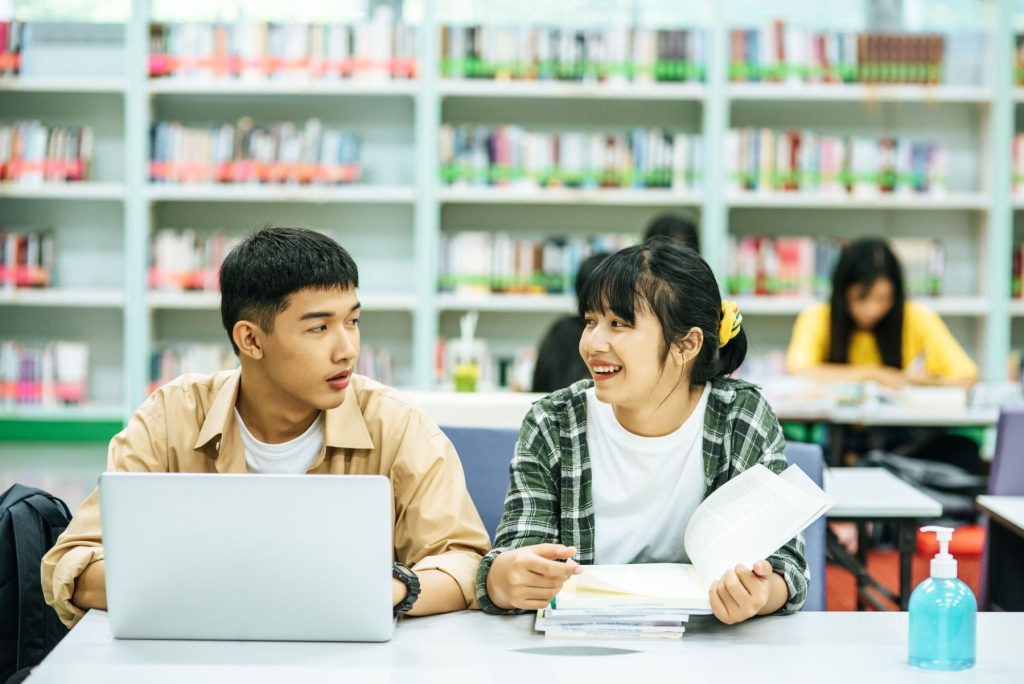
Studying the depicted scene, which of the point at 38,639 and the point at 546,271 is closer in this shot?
the point at 38,639

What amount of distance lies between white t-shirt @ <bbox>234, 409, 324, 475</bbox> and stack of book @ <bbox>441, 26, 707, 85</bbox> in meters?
3.43

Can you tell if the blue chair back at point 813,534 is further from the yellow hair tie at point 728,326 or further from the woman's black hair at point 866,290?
the woman's black hair at point 866,290

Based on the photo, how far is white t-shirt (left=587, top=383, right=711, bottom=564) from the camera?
65.7 inches

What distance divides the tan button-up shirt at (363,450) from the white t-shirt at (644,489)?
0.18 meters

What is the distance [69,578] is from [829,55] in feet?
13.9

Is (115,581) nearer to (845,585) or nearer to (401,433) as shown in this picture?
(401,433)

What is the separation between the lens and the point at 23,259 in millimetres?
5035

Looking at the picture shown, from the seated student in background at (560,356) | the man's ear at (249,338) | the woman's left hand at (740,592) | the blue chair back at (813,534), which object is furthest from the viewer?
the seated student in background at (560,356)

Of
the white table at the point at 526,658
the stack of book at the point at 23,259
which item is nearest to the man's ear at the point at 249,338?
the white table at the point at 526,658

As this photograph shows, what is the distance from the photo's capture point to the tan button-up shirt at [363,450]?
164cm

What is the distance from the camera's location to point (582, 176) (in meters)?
4.95

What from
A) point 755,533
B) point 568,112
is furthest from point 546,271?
point 755,533

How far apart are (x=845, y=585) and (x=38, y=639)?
Answer: 2786 mm

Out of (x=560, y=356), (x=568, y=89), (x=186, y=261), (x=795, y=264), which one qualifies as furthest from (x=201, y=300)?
(x=795, y=264)
